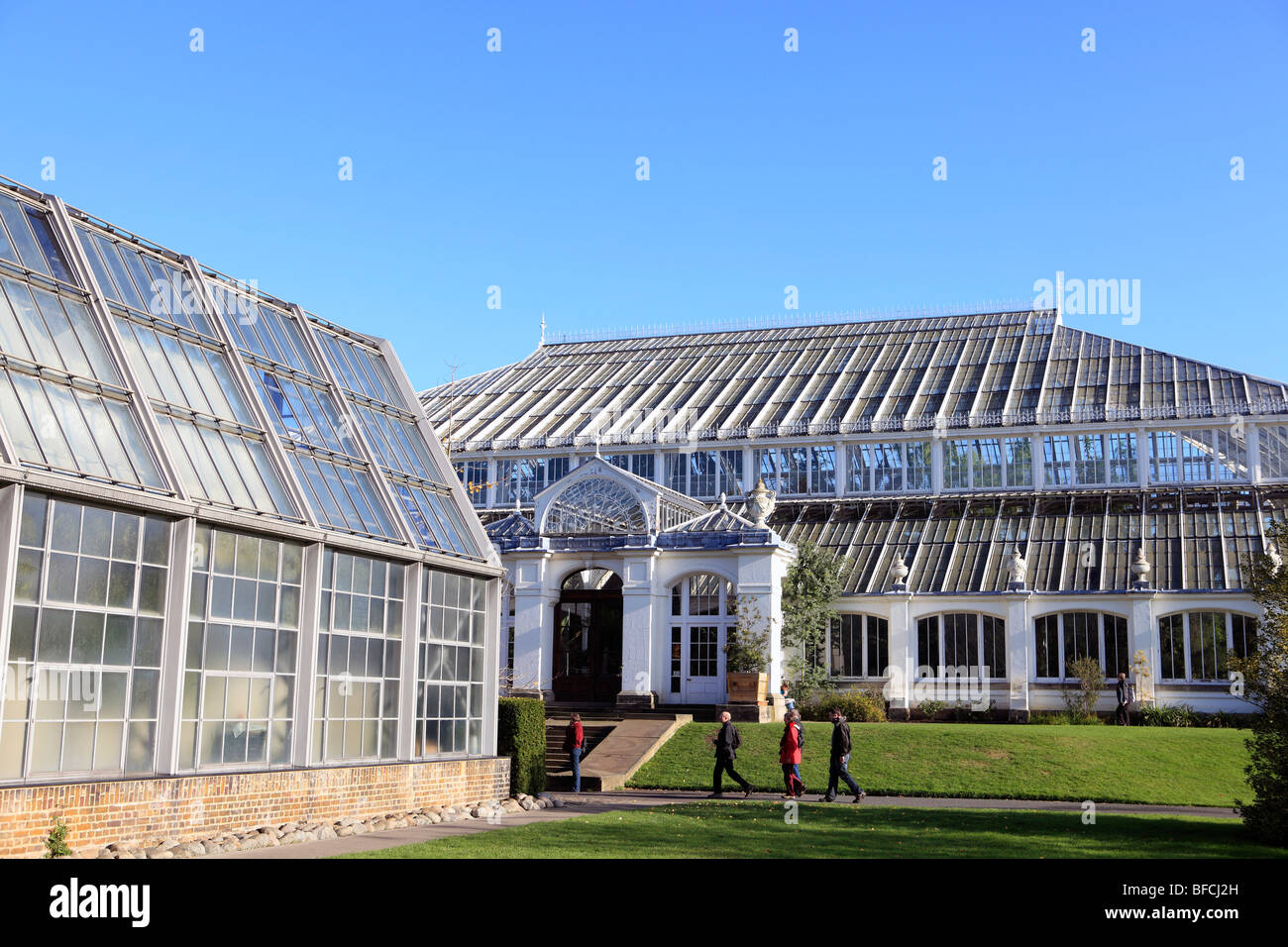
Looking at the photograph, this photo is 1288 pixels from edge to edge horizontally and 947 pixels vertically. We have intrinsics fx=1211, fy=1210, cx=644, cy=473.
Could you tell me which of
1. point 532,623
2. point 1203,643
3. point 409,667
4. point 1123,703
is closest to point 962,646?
point 1123,703

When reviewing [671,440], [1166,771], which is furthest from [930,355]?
→ [1166,771]

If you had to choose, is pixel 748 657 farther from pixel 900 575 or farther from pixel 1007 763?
pixel 1007 763

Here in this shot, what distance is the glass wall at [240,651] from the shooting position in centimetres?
1577

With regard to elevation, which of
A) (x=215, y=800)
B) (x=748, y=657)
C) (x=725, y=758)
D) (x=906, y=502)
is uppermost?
(x=906, y=502)

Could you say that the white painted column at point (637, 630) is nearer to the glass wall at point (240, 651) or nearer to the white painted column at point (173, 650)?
the glass wall at point (240, 651)

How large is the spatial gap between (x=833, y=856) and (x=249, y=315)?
13396mm

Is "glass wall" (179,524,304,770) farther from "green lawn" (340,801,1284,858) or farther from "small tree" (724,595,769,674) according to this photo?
"small tree" (724,595,769,674)

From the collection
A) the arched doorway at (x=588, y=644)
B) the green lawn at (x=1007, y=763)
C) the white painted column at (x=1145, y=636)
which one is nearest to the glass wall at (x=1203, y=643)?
the white painted column at (x=1145, y=636)

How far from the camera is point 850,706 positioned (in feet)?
110

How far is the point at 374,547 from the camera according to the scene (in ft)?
63.0

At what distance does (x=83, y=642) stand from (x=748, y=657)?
2056 centimetres

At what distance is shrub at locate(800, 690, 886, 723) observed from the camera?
33562mm

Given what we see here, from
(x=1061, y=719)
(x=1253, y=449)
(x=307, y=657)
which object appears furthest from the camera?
(x=1253, y=449)

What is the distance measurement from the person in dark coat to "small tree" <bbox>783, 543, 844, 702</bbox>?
8.19 metres
